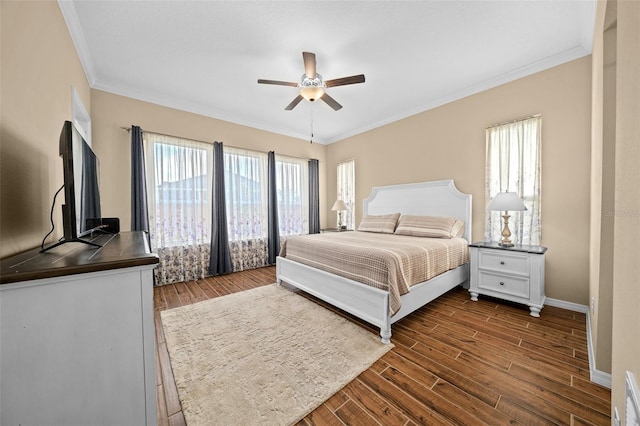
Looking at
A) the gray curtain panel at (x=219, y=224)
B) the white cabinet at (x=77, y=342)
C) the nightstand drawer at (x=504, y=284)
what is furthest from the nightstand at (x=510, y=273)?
the gray curtain panel at (x=219, y=224)

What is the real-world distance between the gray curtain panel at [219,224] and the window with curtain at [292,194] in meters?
1.17

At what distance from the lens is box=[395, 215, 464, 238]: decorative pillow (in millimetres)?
3201

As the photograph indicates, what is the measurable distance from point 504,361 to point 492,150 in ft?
8.32

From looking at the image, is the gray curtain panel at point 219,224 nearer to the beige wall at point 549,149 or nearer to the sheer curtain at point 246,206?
the sheer curtain at point 246,206

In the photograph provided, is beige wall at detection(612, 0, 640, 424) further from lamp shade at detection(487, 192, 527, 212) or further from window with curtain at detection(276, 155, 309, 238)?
window with curtain at detection(276, 155, 309, 238)

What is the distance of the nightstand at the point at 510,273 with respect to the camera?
2420mm

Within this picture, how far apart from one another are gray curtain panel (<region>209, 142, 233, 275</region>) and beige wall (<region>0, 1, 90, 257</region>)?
80.3 inches

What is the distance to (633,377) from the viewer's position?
68 cm

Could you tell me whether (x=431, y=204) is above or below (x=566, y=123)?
below

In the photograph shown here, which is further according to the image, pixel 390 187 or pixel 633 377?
pixel 390 187

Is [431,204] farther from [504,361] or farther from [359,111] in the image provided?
[504,361]

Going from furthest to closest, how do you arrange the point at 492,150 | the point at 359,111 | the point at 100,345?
the point at 359,111 → the point at 492,150 → the point at 100,345

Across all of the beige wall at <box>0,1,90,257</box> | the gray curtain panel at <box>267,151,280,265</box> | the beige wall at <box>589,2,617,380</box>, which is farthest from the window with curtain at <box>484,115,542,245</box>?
the beige wall at <box>0,1,90,257</box>

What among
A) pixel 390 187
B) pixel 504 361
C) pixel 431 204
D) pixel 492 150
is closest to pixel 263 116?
pixel 390 187
